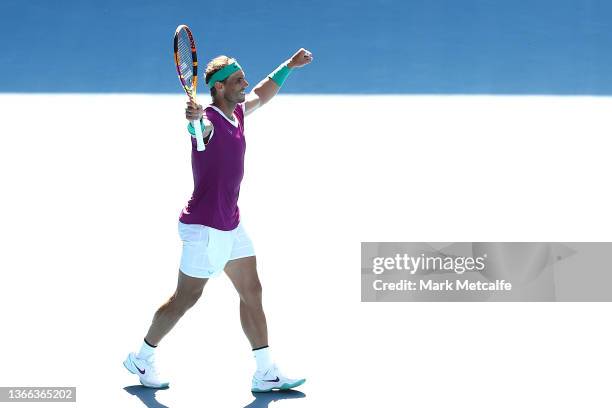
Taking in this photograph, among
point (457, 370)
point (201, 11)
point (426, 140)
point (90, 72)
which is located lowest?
point (457, 370)

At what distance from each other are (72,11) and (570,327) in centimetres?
675

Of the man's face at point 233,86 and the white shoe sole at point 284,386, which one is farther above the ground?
the man's face at point 233,86

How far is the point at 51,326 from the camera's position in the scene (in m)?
5.86

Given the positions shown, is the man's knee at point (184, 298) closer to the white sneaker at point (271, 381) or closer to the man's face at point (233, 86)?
the white sneaker at point (271, 381)

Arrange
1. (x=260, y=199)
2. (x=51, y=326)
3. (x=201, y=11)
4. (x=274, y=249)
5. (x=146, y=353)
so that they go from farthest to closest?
(x=201, y=11) < (x=260, y=199) < (x=274, y=249) < (x=51, y=326) < (x=146, y=353)

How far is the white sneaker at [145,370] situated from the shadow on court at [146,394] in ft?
0.11

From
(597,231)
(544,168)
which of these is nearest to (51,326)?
(597,231)

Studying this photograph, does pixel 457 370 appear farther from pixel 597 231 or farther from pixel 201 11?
pixel 201 11

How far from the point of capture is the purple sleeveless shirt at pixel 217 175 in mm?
4918

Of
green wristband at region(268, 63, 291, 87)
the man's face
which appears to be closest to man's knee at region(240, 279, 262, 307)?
the man's face

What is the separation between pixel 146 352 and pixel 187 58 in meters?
1.41

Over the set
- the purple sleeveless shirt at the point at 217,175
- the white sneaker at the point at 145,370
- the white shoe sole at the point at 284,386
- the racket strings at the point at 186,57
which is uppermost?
the racket strings at the point at 186,57

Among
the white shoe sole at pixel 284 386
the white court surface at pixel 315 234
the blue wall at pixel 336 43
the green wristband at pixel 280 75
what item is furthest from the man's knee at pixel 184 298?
the blue wall at pixel 336 43

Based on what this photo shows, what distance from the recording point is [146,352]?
16.9 feet
